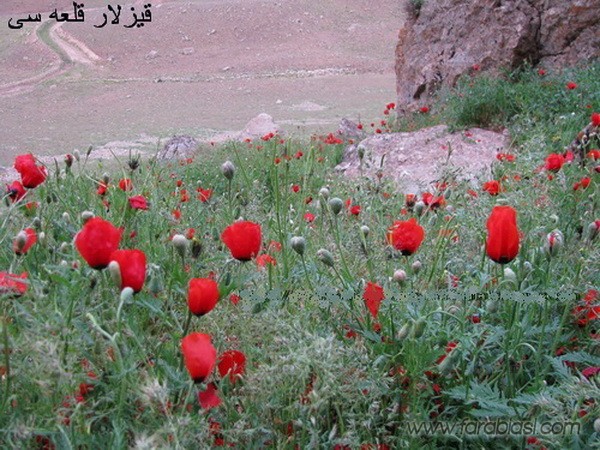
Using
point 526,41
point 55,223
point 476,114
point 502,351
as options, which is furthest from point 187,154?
point 502,351

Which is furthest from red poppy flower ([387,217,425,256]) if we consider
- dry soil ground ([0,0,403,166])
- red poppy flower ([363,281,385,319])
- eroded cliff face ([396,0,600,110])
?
dry soil ground ([0,0,403,166])

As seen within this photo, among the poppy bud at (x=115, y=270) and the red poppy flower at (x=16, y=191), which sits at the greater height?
the poppy bud at (x=115, y=270)

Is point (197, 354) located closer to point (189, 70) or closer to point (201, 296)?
point (201, 296)

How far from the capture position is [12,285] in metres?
1.01

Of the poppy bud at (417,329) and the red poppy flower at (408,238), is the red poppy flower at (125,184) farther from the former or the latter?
the poppy bud at (417,329)

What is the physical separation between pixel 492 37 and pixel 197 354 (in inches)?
299

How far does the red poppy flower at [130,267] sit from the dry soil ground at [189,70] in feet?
29.1

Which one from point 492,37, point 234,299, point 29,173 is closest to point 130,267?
point 234,299

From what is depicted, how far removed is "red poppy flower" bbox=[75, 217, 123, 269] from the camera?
0.99 m

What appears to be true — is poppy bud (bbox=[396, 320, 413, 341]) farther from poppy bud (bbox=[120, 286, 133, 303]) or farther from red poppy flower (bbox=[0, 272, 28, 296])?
red poppy flower (bbox=[0, 272, 28, 296])

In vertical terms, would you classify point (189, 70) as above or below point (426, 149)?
below

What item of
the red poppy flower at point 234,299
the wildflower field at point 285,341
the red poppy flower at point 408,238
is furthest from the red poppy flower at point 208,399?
the red poppy flower at point 408,238

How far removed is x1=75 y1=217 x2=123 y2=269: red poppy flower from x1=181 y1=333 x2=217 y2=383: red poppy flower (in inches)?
7.8

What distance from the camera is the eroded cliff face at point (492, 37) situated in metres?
7.29
